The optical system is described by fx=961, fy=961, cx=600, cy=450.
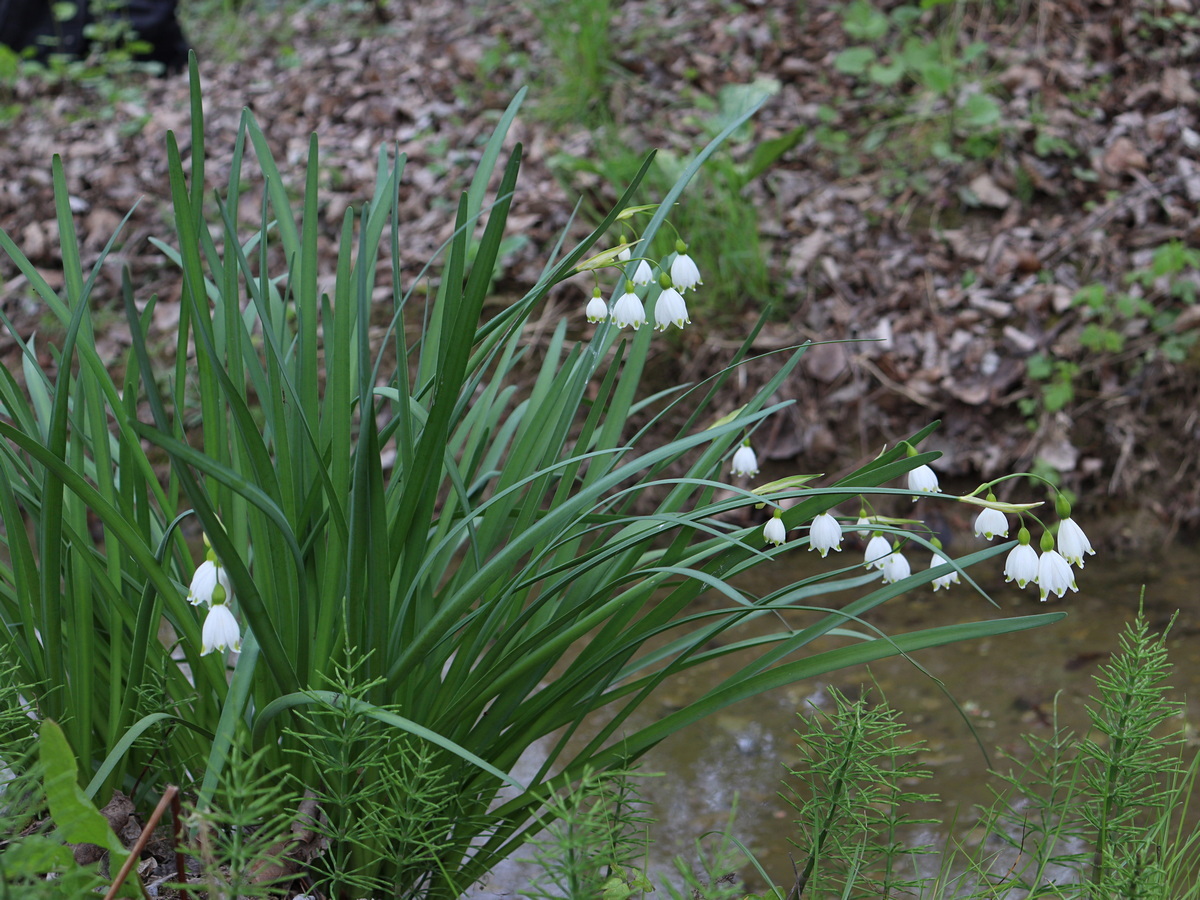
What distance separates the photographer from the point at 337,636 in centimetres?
119

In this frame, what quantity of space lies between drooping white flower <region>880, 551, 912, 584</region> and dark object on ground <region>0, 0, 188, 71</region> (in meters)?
5.40

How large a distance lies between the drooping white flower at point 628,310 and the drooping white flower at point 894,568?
0.45 meters

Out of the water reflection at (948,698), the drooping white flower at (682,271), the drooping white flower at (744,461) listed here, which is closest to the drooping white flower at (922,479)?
the drooping white flower at (744,461)

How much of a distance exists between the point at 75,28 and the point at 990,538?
5971 mm

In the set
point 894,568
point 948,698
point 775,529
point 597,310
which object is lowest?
point 948,698

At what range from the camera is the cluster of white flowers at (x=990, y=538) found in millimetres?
1085

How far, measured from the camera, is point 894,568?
4.07ft

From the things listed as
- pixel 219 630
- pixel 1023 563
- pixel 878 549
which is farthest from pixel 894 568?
pixel 219 630

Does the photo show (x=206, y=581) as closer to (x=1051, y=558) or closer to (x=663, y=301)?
(x=663, y=301)

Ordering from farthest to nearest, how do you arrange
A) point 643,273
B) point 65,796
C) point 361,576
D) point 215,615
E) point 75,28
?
point 75,28 < point 643,273 < point 361,576 < point 215,615 < point 65,796

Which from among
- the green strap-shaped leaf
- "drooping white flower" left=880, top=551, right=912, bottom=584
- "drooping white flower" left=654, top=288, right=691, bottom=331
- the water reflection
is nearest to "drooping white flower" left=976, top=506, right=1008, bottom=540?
"drooping white flower" left=880, top=551, right=912, bottom=584

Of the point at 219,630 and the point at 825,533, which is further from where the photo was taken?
the point at 825,533

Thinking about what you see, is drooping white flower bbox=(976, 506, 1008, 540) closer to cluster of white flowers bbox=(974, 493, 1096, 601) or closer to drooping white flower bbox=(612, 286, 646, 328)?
cluster of white flowers bbox=(974, 493, 1096, 601)

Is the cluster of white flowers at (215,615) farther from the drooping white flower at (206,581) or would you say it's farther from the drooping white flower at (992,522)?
the drooping white flower at (992,522)
